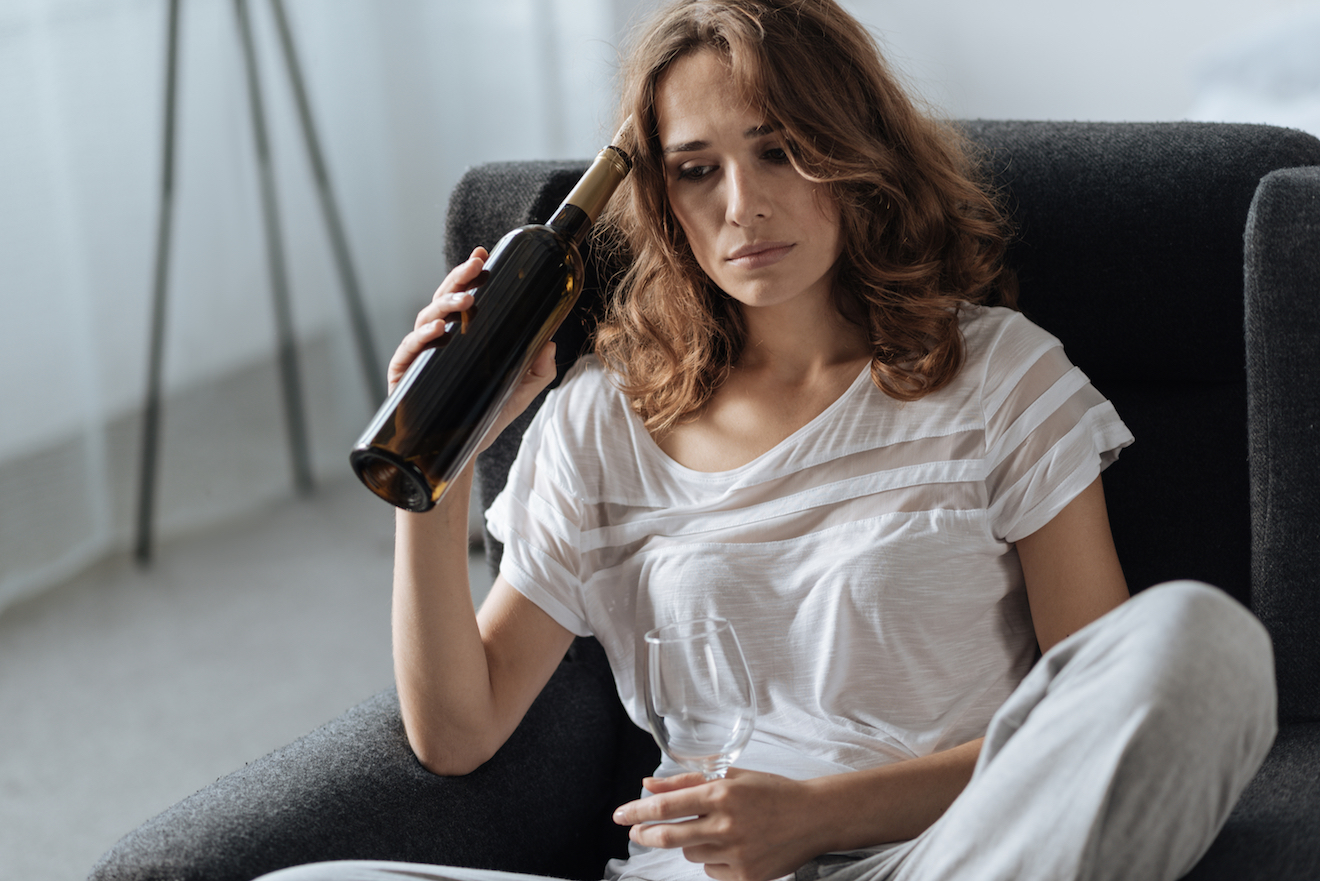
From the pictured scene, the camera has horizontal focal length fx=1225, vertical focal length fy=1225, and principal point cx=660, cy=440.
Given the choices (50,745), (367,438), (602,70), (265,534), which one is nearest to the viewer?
(367,438)

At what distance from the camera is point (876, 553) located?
1084 millimetres

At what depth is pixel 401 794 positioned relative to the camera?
1.09 m

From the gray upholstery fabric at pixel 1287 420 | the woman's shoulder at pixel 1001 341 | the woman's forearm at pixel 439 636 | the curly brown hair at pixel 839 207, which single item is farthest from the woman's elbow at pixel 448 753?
the gray upholstery fabric at pixel 1287 420

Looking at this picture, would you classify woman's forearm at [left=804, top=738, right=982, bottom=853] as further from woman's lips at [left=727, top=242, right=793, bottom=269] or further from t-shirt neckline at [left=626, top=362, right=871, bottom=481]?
woman's lips at [left=727, top=242, right=793, bottom=269]

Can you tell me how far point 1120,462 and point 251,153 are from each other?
2467 mm

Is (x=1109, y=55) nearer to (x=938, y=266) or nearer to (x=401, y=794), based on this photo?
(x=938, y=266)

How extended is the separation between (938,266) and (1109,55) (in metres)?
1.56

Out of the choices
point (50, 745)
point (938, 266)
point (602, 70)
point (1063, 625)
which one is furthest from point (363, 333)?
point (1063, 625)

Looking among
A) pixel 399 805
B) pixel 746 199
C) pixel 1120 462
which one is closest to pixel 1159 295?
pixel 1120 462

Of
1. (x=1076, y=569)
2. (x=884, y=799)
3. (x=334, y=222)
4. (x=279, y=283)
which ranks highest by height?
(x=1076, y=569)

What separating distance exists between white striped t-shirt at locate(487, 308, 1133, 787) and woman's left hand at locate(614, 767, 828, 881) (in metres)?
0.14

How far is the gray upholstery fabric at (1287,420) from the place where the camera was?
1017mm

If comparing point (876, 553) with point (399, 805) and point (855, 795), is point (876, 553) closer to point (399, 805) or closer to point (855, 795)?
point (855, 795)

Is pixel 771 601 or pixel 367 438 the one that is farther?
pixel 771 601
